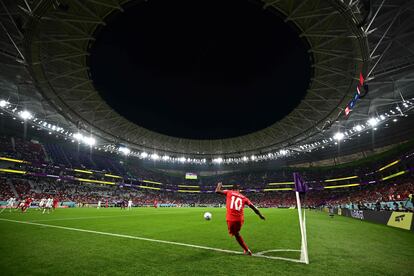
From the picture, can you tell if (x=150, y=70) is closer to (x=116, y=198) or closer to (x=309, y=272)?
(x=309, y=272)

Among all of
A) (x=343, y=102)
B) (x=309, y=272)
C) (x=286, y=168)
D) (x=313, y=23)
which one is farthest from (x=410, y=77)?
(x=286, y=168)

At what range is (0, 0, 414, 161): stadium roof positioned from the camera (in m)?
19.1

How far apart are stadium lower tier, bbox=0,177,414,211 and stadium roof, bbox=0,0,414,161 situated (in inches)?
539

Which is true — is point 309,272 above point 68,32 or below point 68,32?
below

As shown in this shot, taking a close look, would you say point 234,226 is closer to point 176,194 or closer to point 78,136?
point 78,136

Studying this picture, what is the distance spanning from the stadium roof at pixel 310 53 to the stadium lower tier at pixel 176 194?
13.7m

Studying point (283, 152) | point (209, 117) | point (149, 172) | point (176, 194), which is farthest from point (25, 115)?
point (283, 152)

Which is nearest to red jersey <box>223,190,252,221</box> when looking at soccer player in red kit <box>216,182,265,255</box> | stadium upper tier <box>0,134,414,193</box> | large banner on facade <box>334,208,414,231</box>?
soccer player in red kit <box>216,182,265,255</box>

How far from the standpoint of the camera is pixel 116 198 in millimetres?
61344

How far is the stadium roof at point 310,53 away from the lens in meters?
19.1

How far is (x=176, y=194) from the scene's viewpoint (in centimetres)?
8169

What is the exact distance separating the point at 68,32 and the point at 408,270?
28.4 meters

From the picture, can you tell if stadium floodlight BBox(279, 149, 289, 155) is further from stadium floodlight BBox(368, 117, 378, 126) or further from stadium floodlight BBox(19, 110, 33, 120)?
stadium floodlight BBox(19, 110, 33, 120)

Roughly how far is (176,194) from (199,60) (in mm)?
64844
